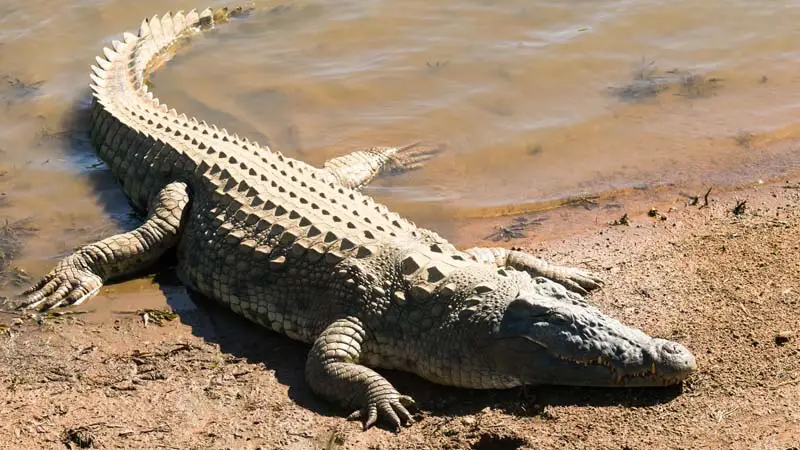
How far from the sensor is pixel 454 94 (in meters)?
9.39

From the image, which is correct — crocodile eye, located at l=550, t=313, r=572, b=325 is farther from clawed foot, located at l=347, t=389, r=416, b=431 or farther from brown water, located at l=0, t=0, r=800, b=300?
brown water, located at l=0, t=0, r=800, b=300

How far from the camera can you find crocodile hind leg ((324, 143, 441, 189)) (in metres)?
7.93

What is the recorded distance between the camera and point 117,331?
19.7 feet

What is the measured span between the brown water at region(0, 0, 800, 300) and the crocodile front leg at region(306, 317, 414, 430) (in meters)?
2.11

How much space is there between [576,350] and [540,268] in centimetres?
138

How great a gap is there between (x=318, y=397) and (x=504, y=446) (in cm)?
126

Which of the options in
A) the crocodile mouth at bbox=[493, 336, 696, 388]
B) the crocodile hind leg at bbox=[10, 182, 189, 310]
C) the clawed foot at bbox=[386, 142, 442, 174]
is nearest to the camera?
the crocodile mouth at bbox=[493, 336, 696, 388]

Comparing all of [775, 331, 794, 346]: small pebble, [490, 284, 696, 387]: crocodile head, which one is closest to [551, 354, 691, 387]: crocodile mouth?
[490, 284, 696, 387]: crocodile head

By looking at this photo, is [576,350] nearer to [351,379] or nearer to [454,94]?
[351,379]

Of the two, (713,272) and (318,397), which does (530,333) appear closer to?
(318,397)

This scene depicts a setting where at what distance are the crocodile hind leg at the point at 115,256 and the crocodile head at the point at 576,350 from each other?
2.86 meters

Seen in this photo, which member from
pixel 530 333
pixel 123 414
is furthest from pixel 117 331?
pixel 530 333

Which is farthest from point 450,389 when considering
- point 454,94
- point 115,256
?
point 454,94

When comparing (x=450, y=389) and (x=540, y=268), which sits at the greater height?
(x=540, y=268)
